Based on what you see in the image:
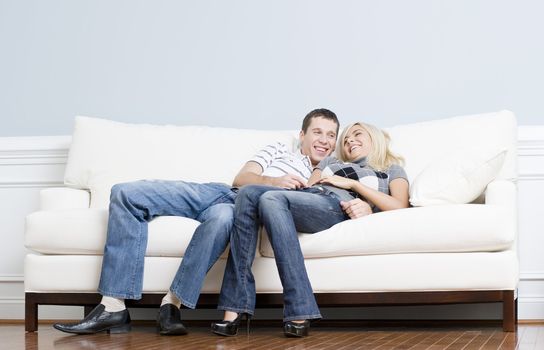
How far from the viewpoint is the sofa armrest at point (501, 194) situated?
10.5 feet

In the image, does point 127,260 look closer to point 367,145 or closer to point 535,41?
point 367,145

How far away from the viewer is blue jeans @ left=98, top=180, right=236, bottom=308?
3.02 metres

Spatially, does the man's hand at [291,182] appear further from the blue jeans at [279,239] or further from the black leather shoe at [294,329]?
the black leather shoe at [294,329]

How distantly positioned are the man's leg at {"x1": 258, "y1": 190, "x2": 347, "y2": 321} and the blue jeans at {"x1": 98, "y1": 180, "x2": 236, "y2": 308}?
189 millimetres

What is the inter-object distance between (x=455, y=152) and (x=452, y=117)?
1.80 ft

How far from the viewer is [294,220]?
3072 mm

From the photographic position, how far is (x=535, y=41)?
12.9 feet

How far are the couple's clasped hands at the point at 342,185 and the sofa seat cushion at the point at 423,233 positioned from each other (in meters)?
0.09

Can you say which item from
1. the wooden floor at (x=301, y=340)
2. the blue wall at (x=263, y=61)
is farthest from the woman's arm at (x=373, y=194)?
the blue wall at (x=263, y=61)

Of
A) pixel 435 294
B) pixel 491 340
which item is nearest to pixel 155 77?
pixel 435 294

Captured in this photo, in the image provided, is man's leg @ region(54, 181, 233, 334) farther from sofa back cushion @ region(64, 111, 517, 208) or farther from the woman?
sofa back cushion @ region(64, 111, 517, 208)

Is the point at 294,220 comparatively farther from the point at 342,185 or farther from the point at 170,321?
the point at 170,321

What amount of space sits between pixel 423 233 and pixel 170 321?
2.96ft

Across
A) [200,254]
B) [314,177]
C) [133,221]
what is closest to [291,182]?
[314,177]
